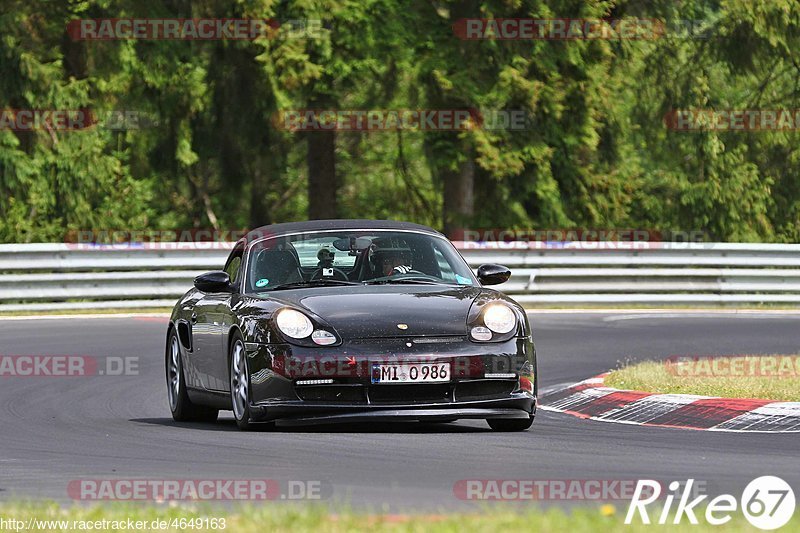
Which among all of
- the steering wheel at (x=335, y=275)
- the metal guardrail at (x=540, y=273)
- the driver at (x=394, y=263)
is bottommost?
the metal guardrail at (x=540, y=273)

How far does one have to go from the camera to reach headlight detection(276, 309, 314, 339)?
10.2m

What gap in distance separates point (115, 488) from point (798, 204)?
29966 mm

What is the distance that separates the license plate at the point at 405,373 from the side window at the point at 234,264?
208cm

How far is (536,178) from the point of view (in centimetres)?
3136

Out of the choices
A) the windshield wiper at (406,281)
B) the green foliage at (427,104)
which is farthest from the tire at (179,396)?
the green foliage at (427,104)

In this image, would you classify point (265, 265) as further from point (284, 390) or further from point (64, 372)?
point (64, 372)

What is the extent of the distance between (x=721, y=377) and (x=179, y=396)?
14.3 ft

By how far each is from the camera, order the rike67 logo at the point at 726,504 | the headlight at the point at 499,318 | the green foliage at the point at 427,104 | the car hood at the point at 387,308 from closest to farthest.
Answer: the rike67 logo at the point at 726,504 < the car hood at the point at 387,308 < the headlight at the point at 499,318 < the green foliage at the point at 427,104

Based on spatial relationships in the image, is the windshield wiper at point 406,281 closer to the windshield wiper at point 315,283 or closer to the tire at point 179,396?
the windshield wiper at point 315,283

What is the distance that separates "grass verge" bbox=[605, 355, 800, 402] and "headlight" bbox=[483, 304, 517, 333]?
7.50 feet

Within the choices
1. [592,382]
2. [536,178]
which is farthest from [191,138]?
[592,382]

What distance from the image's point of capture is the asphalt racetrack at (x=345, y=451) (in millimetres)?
8016

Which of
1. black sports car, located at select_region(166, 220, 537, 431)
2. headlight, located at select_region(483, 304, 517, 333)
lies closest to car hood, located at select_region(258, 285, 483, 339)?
black sports car, located at select_region(166, 220, 537, 431)

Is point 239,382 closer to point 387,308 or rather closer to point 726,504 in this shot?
point 387,308
